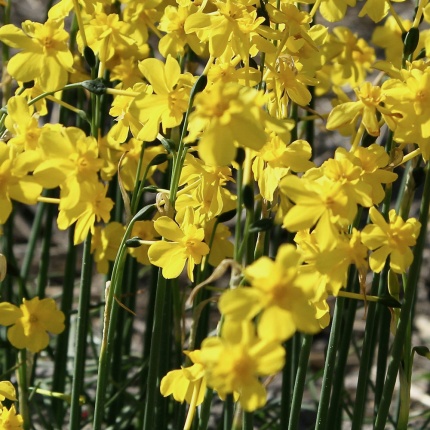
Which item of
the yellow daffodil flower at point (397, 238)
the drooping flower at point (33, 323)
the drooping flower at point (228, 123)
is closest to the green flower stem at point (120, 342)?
the drooping flower at point (33, 323)

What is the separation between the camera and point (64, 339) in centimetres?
183

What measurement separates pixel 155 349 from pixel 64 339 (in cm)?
63

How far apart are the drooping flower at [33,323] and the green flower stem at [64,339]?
10.4 inches

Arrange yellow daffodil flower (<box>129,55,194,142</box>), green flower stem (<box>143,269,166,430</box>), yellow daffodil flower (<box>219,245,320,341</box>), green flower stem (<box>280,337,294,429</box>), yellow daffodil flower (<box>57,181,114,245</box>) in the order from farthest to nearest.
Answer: green flower stem (<box>280,337,294,429</box>)
green flower stem (<box>143,269,166,430</box>)
yellow daffodil flower (<box>129,55,194,142</box>)
yellow daffodil flower (<box>57,181,114,245</box>)
yellow daffodil flower (<box>219,245,320,341</box>)

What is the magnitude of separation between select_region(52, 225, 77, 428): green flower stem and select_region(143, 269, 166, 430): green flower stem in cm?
49

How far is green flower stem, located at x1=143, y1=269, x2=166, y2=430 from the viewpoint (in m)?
1.21

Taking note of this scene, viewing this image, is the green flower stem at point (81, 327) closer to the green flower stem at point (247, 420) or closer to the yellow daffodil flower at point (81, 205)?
the yellow daffodil flower at point (81, 205)

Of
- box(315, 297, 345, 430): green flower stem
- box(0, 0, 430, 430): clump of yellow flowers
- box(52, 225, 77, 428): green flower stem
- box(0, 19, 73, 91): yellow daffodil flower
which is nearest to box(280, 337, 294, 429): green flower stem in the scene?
box(0, 0, 430, 430): clump of yellow flowers

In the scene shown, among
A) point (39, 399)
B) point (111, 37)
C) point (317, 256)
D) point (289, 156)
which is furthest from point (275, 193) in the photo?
point (39, 399)

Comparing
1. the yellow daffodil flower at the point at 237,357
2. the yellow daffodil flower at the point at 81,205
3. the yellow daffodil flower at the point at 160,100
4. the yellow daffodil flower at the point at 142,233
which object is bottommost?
the yellow daffodil flower at the point at 237,357

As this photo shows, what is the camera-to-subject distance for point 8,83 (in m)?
1.61

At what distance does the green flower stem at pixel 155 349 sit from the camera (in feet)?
3.96

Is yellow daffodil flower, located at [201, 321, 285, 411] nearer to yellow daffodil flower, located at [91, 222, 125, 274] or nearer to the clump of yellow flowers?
the clump of yellow flowers

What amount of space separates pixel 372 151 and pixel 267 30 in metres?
0.21
